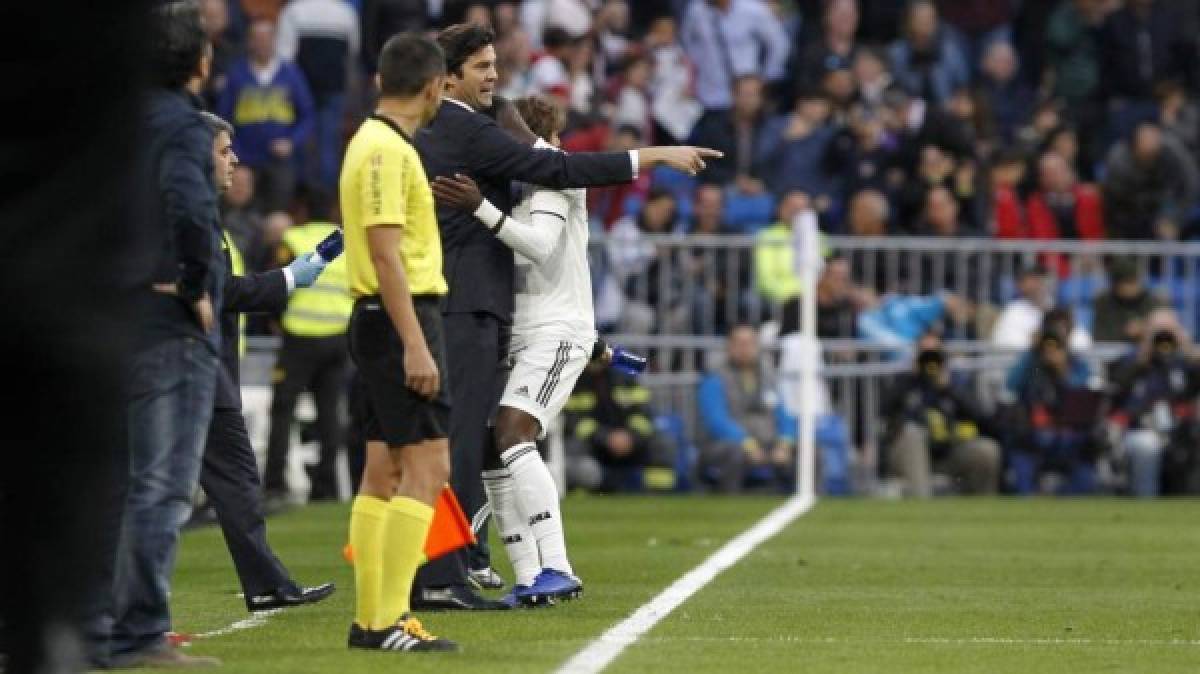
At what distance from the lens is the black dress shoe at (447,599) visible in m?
11.1

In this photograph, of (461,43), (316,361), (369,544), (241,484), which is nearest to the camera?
(369,544)

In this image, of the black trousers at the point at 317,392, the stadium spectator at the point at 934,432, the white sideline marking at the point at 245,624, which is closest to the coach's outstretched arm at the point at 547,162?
the white sideline marking at the point at 245,624

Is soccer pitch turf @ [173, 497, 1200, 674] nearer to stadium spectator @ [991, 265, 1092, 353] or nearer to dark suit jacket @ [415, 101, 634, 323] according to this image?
dark suit jacket @ [415, 101, 634, 323]

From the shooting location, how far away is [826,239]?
77.7 ft

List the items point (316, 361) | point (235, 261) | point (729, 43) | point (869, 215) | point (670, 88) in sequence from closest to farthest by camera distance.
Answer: point (235, 261) → point (316, 361) → point (869, 215) → point (670, 88) → point (729, 43)

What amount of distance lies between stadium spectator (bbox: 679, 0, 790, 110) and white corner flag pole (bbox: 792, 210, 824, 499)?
5.65 metres

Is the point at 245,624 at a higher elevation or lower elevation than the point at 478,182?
lower

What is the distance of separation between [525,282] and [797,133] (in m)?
14.0

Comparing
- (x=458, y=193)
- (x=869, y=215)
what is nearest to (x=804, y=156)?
(x=869, y=215)

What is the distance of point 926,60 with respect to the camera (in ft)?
90.9

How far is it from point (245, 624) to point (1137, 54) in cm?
1915

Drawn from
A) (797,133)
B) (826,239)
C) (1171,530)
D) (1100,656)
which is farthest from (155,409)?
(797,133)

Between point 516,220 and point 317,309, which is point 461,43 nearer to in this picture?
point 516,220

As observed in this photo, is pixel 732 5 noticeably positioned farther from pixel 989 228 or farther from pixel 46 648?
pixel 46 648
